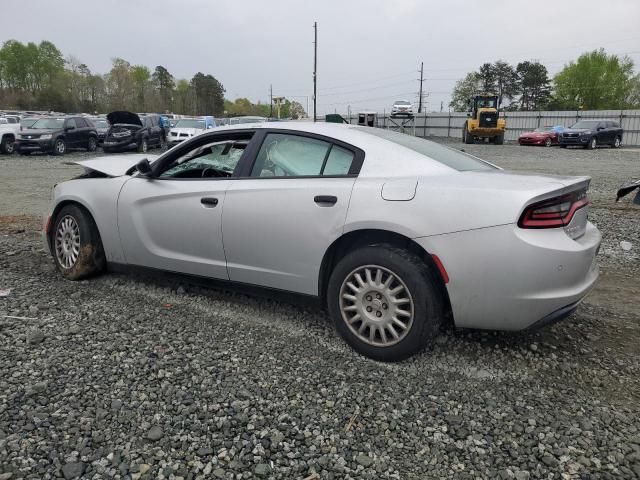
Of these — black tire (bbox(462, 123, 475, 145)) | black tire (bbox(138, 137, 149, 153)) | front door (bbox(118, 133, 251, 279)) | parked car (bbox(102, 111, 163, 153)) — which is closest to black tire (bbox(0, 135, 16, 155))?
parked car (bbox(102, 111, 163, 153))

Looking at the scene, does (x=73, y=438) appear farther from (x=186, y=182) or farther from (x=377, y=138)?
(x=377, y=138)

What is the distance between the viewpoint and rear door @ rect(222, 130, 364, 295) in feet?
10.4

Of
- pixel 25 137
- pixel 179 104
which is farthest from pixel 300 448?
pixel 179 104

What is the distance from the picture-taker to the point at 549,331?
3494mm

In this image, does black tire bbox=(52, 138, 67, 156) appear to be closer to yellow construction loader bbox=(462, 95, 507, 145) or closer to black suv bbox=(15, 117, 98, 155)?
black suv bbox=(15, 117, 98, 155)

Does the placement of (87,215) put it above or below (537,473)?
above

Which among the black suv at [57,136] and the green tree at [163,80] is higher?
the green tree at [163,80]

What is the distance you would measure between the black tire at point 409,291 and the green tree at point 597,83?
7704cm

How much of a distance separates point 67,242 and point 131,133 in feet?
59.7

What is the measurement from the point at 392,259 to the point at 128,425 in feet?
5.36

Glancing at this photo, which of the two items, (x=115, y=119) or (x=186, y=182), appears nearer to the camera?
(x=186, y=182)

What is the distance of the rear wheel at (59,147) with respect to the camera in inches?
802

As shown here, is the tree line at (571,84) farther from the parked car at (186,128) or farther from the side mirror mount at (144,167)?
the side mirror mount at (144,167)

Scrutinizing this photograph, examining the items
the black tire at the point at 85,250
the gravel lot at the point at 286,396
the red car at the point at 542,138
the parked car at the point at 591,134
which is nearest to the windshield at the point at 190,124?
the parked car at the point at 591,134
